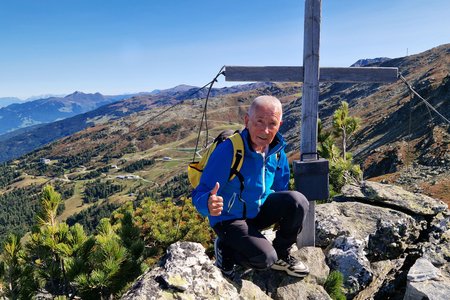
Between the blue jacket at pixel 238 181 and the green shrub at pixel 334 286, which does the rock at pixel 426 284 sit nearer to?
the green shrub at pixel 334 286

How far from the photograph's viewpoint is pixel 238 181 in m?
4.39

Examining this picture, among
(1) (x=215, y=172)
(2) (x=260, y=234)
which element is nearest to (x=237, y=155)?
(1) (x=215, y=172)

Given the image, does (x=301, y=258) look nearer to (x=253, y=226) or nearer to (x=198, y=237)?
(x=253, y=226)

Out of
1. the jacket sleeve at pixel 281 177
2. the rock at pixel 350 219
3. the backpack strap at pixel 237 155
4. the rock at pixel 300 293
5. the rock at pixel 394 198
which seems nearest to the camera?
the backpack strap at pixel 237 155

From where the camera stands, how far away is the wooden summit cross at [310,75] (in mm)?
5633

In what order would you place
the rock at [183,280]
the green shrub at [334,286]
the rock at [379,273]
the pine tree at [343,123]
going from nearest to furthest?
1. the rock at [183,280]
2. the green shrub at [334,286]
3. the rock at [379,273]
4. the pine tree at [343,123]

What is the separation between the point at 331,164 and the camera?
10.5 m

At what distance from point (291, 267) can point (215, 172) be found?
204 centimetres

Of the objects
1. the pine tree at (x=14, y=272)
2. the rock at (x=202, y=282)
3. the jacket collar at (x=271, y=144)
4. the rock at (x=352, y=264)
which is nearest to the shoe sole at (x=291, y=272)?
the rock at (x=202, y=282)

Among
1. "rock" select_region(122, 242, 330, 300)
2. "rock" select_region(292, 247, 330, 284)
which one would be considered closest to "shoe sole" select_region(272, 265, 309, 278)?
"rock" select_region(122, 242, 330, 300)

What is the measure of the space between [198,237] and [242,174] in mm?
4236

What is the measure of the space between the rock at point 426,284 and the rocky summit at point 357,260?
1cm

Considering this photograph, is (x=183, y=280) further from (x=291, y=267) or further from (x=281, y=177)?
(x=281, y=177)

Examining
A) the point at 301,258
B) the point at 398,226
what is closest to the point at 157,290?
the point at 301,258
